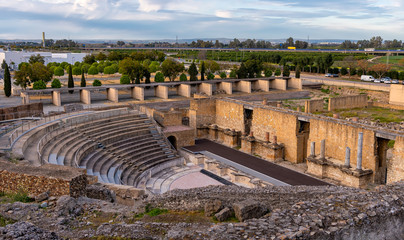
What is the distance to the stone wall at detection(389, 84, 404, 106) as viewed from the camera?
41531 millimetres

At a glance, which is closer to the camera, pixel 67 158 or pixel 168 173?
pixel 67 158

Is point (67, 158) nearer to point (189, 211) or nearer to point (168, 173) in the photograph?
point (168, 173)

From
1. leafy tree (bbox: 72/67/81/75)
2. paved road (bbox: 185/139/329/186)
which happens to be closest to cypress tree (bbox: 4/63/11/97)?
leafy tree (bbox: 72/67/81/75)

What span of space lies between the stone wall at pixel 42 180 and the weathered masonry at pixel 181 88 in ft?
77.8

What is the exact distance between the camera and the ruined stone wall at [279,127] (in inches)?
962

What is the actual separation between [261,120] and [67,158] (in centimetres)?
1433

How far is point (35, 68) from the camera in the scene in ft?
Result: 133

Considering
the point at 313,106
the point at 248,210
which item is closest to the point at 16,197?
the point at 248,210

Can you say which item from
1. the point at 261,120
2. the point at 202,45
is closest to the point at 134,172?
the point at 261,120

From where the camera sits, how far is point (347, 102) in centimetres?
3981

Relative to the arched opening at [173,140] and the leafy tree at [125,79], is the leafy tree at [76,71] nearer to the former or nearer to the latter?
the leafy tree at [125,79]

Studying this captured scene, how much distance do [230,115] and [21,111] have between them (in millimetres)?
14717

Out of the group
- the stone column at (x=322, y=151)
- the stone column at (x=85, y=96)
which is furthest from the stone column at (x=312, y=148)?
the stone column at (x=85, y=96)

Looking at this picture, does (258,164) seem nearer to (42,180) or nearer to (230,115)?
(230,115)
